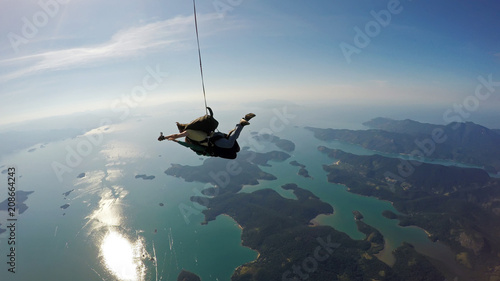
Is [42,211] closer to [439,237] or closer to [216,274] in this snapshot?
[216,274]

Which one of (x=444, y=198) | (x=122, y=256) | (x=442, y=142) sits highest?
(x=442, y=142)

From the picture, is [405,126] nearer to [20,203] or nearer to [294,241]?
[294,241]

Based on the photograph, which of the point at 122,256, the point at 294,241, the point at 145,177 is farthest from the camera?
the point at 145,177

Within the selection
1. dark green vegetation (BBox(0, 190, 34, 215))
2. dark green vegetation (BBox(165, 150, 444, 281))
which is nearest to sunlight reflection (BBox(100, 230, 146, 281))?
dark green vegetation (BBox(165, 150, 444, 281))

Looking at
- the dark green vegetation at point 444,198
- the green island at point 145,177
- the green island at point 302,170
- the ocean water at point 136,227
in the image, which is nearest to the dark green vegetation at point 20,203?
the ocean water at point 136,227

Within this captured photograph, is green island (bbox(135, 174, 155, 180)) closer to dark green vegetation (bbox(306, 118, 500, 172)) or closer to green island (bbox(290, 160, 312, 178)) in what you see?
green island (bbox(290, 160, 312, 178))

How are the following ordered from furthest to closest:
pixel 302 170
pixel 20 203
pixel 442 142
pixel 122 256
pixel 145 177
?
pixel 442 142 → pixel 302 170 → pixel 145 177 → pixel 20 203 → pixel 122 256

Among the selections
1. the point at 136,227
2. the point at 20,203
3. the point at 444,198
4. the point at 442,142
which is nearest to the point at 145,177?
the point at 136,227
